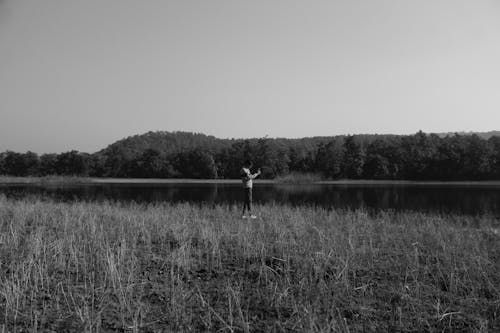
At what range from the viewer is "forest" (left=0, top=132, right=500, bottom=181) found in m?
77.1

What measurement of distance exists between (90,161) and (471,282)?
10203 centimetres

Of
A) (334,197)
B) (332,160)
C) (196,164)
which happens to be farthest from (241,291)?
(196,164)

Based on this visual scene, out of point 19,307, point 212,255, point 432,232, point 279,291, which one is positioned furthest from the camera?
point 432,232

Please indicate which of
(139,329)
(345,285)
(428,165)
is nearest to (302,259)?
(345,285)

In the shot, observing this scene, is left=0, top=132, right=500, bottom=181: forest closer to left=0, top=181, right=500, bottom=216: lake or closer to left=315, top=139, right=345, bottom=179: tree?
left=315, top=139, right=345, bottom=179: tree

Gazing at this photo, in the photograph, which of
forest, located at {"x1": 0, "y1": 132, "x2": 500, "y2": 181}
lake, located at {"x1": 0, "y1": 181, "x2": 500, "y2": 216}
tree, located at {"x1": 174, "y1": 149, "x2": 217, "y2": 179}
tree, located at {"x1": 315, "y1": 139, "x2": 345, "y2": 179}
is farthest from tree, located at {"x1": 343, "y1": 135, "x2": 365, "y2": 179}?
lake, located at {"x1": 0, "y1": 181, "x2": 500, "y2": 216}

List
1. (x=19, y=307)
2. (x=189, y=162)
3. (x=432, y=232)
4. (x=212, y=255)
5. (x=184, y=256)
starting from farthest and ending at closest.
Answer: (x=189, y=162) < (x=432, y=232) < (x=212, y=255) < (x=184, y=256) < (x=19, y=307)

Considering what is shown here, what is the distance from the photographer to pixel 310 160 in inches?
3489

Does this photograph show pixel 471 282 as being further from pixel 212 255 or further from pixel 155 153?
pixel 155 153

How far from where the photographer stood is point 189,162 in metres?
97.4

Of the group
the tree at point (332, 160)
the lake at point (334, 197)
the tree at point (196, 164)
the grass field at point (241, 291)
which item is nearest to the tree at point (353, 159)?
the tree at point (332, 160)

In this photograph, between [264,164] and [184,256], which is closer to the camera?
[184,256]

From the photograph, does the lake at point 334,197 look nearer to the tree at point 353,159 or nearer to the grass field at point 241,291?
the grass field at point 241,291

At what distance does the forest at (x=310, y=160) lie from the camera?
7712cm
